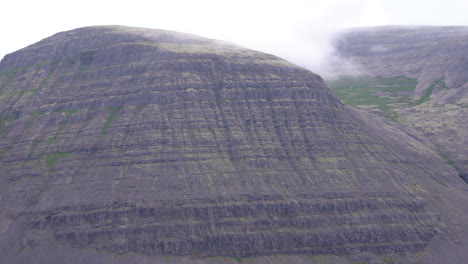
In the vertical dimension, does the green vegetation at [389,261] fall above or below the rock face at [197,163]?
below

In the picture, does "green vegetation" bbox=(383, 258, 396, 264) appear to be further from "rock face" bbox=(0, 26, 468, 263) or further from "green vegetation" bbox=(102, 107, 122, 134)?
"green vegetation" bbox=(102, 107, 122, 134)

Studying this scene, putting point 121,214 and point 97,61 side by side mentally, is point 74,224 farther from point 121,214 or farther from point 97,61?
point 97,61

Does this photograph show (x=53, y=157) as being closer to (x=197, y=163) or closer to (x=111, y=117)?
(x=111, y=117)

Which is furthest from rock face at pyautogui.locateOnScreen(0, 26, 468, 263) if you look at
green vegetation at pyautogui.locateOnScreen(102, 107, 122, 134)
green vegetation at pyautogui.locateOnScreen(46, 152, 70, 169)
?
green vegetation at pyautogui.locateOnScreen(102, 107, 122, 134)

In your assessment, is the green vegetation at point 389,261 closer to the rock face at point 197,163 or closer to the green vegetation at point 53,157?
the rock face at point 197,163

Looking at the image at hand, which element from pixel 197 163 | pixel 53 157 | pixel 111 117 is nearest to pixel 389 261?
pixel 197 163

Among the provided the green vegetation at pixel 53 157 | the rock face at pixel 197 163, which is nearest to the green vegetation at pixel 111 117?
the rock face at pixel 197 163
